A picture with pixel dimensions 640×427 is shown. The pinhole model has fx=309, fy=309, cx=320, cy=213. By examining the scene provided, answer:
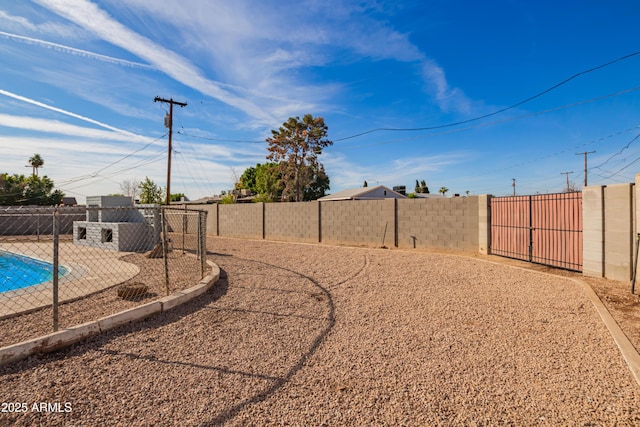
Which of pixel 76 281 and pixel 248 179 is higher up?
pixel 248 179

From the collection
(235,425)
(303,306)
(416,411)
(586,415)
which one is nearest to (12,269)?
(303,306)

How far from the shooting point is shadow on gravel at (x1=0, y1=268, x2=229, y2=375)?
10.1 feet

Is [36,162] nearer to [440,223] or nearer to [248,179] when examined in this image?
[248,179]

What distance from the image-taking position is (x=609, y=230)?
6.60 m

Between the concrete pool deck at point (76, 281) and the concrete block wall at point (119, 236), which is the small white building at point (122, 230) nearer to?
the concrete block wall at point (119, 236)

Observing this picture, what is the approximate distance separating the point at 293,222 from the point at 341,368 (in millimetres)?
13157

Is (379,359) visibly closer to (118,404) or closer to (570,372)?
(570,372)

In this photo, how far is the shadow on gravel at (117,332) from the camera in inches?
121

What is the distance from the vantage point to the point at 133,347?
3494 mm

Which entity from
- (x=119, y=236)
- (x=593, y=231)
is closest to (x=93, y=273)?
(x=119, y=236)

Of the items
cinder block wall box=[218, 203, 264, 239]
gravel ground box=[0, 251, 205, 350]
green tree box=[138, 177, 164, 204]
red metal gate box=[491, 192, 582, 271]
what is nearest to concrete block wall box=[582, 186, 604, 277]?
red metal gate box=[491, 192, 582, 271]

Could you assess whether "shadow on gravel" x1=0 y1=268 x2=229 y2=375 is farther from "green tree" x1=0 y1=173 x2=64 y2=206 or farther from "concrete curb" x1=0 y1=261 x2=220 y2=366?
"green tree" x1=0 y1=173 x2=64 y2=206

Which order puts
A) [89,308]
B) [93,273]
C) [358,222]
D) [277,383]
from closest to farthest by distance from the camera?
1. [277,383]
2. [89,308]
3. [93,273]
4. [358,222]

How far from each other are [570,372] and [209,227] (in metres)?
20.1
